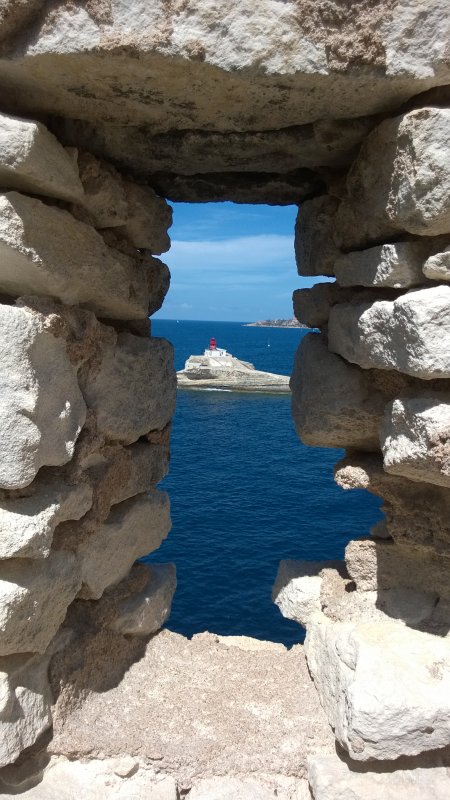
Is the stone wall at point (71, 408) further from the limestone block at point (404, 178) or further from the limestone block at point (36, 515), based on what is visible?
the limestone block at point (404, 178)

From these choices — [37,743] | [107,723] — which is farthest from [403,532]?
[37,743]

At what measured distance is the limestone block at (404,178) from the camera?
2.24 meters

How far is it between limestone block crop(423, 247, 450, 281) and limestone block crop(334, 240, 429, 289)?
0.12 meters

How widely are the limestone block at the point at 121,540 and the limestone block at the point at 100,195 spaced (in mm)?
1489

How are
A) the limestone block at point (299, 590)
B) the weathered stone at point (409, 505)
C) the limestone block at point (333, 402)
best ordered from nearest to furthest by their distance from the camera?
the weathered stone at point (409, 505) < the limestone block at point (333, 402) < the limestone block at point (299, 590)

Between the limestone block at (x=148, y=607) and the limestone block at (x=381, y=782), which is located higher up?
the limestone block at (x=148, y=607)

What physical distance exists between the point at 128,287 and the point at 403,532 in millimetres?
1830

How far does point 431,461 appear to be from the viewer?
246 centimetres

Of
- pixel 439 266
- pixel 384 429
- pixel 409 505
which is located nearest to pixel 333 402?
pixel 384 429

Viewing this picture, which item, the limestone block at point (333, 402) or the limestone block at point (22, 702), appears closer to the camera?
the limestone block at point (22, 702)

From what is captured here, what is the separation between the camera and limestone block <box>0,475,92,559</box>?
240cm

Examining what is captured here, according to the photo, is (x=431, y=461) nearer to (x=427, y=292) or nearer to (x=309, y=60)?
(x=427, y=292)

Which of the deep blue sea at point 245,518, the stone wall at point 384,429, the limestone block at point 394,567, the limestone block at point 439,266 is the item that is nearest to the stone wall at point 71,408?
the stone wall at point 384,429

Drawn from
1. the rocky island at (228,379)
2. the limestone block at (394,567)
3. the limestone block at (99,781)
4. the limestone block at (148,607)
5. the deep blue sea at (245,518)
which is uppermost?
the limestone block at (394,567)
